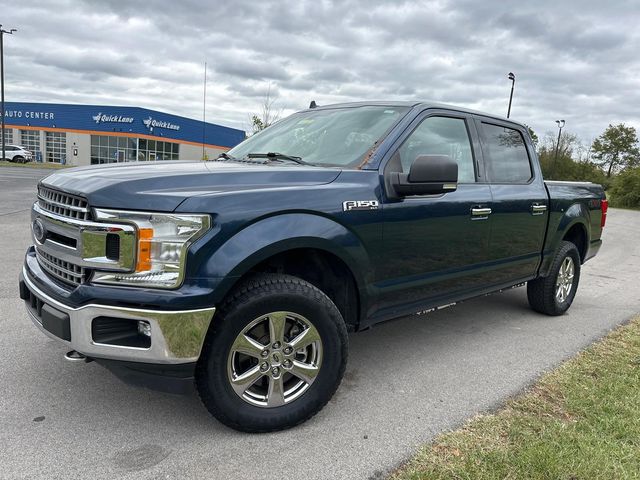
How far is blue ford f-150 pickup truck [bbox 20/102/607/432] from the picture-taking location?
2.34 meters

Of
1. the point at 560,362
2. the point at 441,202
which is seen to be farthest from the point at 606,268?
the point at 441,202

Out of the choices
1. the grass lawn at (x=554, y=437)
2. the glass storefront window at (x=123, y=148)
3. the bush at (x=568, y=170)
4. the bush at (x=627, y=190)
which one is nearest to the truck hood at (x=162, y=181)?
the grass lawn at (x=554, y=437)

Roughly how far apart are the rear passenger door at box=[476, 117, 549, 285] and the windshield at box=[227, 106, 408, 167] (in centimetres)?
113

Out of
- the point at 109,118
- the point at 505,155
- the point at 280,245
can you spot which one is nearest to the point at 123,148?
the point at 109,118

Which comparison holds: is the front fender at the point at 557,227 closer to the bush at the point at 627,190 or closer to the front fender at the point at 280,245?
the front fender at the point at 280,245

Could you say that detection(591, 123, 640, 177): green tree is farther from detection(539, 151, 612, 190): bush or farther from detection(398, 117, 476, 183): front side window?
detection(398, 117, 476, 183): front side window

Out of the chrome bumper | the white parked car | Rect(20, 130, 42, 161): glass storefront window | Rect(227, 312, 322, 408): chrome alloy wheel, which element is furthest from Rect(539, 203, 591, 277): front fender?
Rect(20, 130, 42, 161): glass storefront window

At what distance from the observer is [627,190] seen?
28.8 meters

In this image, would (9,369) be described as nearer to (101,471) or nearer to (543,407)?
(101,471)

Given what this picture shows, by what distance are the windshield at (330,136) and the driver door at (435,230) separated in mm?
223

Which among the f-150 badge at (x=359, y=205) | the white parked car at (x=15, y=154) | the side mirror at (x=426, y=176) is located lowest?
the white parked car at (x=15, y=154)

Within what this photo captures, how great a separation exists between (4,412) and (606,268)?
872 centimetres

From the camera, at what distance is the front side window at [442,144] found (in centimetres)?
349

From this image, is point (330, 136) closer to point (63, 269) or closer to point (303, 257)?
point (303, 257)
